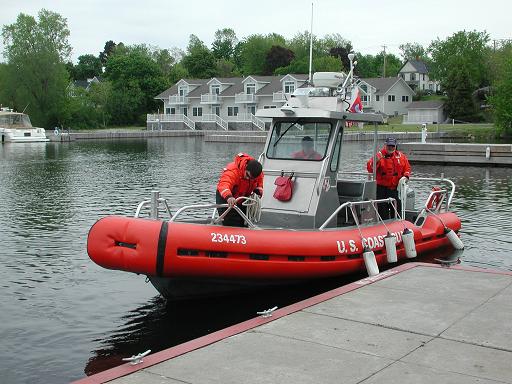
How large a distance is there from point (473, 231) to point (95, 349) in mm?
10821

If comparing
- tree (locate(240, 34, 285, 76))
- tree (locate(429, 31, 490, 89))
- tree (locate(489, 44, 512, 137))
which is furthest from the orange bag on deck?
tree (locate(240, 34, 285, 76))

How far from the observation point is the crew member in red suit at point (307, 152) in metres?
11.3

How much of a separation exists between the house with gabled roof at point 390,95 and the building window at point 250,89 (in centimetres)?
1425

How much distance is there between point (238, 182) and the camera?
10.2m

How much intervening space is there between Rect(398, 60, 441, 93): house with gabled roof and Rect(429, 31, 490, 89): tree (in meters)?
9.09

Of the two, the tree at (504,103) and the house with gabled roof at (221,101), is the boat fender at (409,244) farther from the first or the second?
the house with gabled roof at (221,101)

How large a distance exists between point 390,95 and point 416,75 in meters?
35.0

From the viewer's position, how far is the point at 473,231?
16594 millimetres

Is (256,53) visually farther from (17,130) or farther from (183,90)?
(17,130)

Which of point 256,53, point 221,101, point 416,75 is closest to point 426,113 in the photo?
point 221,101

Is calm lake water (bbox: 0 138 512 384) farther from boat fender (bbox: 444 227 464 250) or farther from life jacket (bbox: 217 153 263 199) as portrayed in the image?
life jacket (bbox: 217 153 263 199)

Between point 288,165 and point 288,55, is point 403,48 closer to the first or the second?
point 288,55

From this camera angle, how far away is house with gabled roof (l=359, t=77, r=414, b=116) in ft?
290

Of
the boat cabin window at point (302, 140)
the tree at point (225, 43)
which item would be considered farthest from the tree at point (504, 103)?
the tree at point (225, 43)
